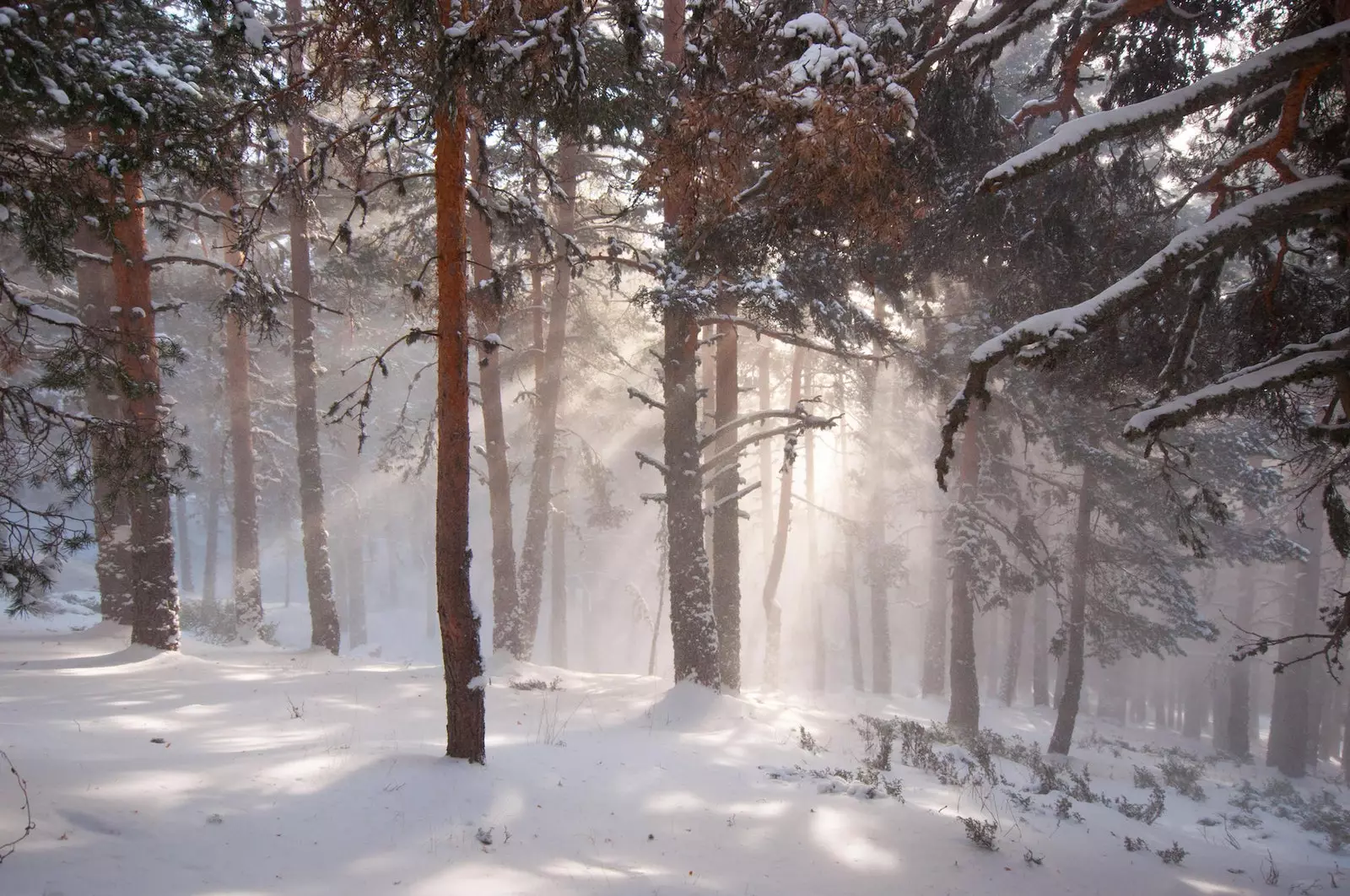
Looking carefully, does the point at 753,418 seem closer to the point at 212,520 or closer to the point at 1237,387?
the point at 1237,387

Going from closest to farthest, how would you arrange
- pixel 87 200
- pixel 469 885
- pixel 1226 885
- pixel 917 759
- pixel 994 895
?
pixel 469 885
pixel 994 895
pixel 87 200
pixel 1226 885
pixel 917 759

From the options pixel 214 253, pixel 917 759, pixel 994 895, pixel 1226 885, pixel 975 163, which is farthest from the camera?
pixel 214 253

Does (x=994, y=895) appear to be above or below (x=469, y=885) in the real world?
below

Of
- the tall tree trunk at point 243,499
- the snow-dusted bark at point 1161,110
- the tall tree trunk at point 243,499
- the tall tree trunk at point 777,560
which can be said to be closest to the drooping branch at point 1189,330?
the snow-dusted bark at point 1161,110

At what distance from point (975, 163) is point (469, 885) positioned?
8.73m

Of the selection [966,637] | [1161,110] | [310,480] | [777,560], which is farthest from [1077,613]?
[310,480]

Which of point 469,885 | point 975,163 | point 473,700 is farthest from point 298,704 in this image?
point 975,163

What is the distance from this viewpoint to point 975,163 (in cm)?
801

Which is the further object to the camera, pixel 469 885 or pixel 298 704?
pixel 298 704

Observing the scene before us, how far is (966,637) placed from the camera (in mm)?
14758

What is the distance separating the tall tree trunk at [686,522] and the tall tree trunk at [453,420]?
424 centimetres

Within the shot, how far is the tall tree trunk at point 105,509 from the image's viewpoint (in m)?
10.4

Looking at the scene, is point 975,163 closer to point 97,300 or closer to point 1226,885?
point 1226,885

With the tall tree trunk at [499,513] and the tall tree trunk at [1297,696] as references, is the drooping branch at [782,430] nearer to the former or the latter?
the tall tree trunk at [499,513]
